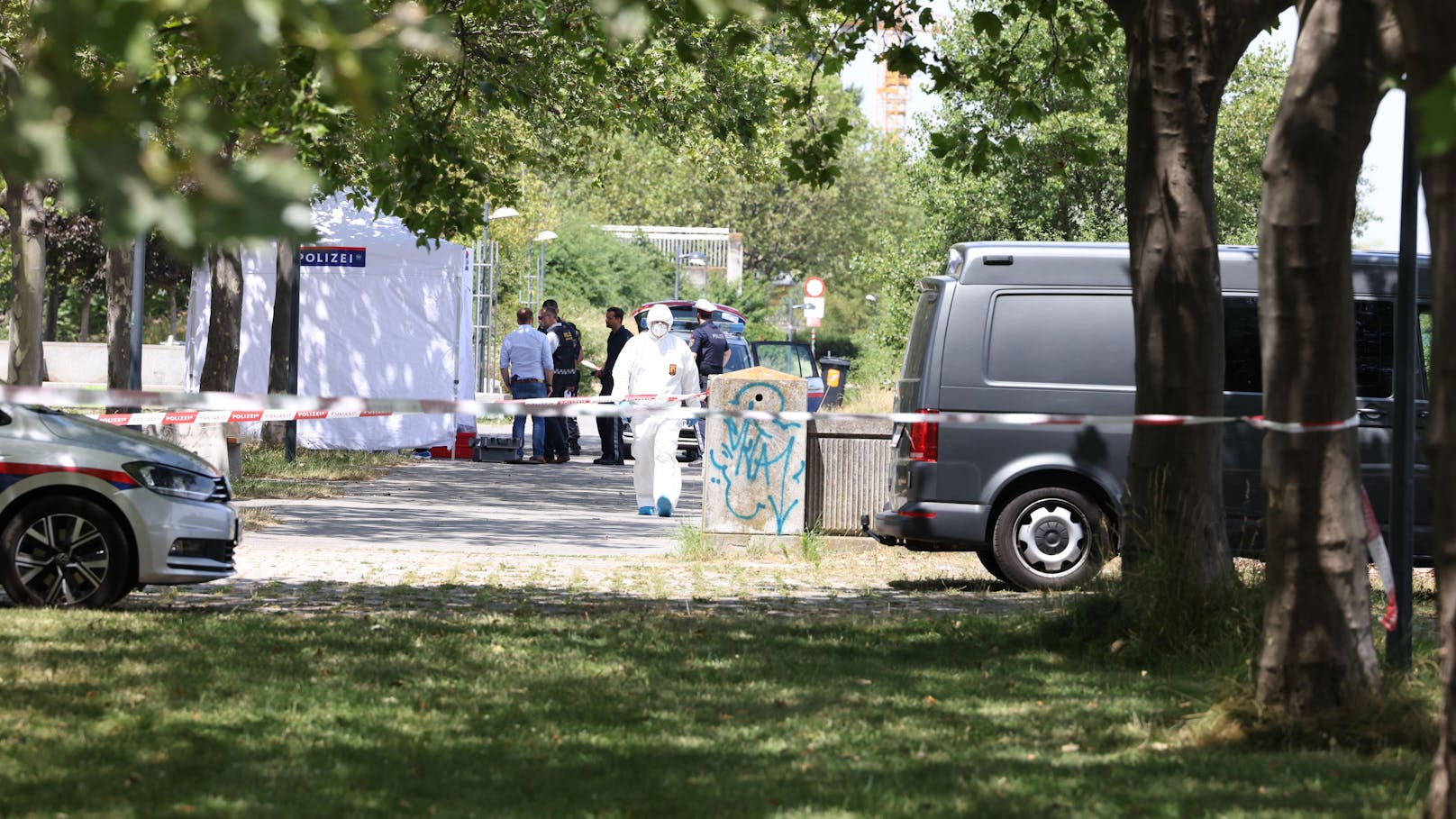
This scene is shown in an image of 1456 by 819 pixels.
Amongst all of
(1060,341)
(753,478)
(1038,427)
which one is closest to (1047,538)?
(1038,427)

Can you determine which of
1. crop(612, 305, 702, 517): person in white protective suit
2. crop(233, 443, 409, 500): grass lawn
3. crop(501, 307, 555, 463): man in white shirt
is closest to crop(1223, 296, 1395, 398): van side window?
crop(612, 305, 702, 517): person in white protective suit

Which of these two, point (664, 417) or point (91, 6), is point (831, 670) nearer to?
point (91, 6)

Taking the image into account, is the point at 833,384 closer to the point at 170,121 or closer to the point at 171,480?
the point at 171,480

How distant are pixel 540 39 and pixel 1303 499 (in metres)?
11.3

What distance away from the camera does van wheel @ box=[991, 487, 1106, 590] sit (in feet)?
36.5

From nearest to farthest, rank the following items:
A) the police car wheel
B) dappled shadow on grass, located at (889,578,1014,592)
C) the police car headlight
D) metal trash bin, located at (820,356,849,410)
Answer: the police car wheel, the police car headlight, dappled shadow on grass, located at (889,578,1014,592), metal trash bin, located at (820,356,849,410)

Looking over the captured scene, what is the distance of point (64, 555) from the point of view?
920 centimetres

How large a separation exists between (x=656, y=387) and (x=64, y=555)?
729cm

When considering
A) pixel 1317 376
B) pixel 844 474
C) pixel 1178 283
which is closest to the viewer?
pixel 1317 376

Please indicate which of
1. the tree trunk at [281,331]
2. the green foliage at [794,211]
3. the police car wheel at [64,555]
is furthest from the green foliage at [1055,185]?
the green foliage at [794,211]

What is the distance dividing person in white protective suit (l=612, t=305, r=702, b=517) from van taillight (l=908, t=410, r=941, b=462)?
4.00m

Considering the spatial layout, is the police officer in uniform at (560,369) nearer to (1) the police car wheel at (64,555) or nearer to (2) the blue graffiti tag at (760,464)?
(2) the blue graffiti tag at (760,464)

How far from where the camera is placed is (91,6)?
9.54 ft

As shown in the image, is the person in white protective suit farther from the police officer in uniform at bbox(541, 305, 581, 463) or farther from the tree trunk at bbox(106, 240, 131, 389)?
the tree trunk at bbox(106, 240, 131, 389)
